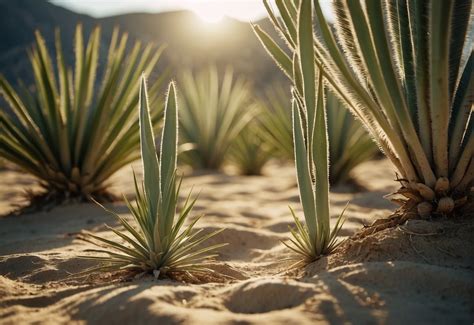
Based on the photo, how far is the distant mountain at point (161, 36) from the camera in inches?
585

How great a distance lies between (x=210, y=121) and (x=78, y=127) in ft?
Answer: 7.91

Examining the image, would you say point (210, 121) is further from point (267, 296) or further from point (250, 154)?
point (267, 296)

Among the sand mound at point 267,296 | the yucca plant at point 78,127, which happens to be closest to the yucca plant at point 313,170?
the sand mound at point 267,296

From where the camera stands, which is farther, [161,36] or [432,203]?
[161,36]

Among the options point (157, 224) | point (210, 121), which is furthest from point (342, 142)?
point (157, 224)

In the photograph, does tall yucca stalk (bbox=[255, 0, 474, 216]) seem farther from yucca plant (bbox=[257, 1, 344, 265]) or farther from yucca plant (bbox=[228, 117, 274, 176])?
yucca plant (bbox=[228, 117, 274, 176])

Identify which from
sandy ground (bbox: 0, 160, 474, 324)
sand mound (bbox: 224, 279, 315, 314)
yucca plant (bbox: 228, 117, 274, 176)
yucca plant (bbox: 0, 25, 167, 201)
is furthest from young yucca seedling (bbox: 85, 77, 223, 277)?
yucca plant (bbox: 228, 117, 274, 176)

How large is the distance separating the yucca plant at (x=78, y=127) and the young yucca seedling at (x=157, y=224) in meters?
1.53

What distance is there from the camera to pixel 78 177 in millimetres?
3336

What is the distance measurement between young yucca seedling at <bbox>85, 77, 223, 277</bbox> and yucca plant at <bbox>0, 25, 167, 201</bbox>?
1.53m

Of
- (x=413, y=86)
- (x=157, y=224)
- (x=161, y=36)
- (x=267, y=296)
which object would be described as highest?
(x=161, y=36)

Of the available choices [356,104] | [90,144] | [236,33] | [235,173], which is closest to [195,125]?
[235,173]

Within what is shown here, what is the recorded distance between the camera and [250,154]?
5.39 metres

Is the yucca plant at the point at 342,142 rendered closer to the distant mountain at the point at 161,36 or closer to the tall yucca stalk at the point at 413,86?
the tall yucca stalk at the point at 413,86
